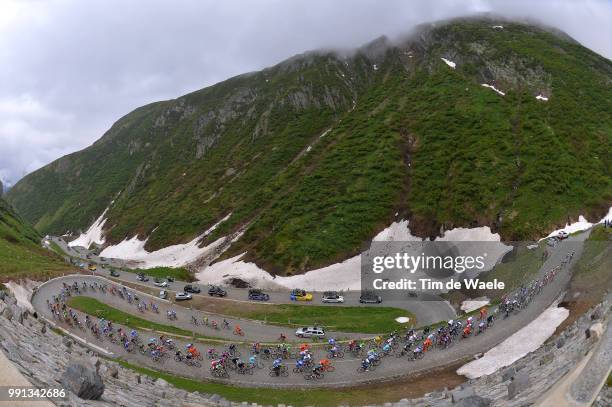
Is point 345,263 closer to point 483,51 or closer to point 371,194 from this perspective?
point 371,194

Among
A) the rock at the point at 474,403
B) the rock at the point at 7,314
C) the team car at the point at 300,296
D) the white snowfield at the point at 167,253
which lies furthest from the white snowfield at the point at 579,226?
the rock at the point at 7,314

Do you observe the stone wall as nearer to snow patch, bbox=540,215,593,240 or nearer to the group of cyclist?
the group of cyclist

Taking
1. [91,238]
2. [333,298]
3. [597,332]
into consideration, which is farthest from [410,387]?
[91,238]

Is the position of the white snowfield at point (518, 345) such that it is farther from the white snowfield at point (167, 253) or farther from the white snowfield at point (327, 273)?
the white snowfield at point (167, 253)

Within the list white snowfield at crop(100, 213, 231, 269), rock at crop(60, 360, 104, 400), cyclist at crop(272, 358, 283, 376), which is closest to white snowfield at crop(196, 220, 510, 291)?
white snowfield at crop(100, 213, 231, 269)

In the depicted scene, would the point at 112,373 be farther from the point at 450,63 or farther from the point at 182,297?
the point at 450,63

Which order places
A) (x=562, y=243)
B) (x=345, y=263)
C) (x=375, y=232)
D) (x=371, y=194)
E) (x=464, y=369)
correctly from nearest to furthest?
(x=464, y=369)
(x=562, y=243)
(x=345, y=263)
(x=375, y=232)
(x=371, y=194)

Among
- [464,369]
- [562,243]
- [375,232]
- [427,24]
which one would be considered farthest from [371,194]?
[427,24]
